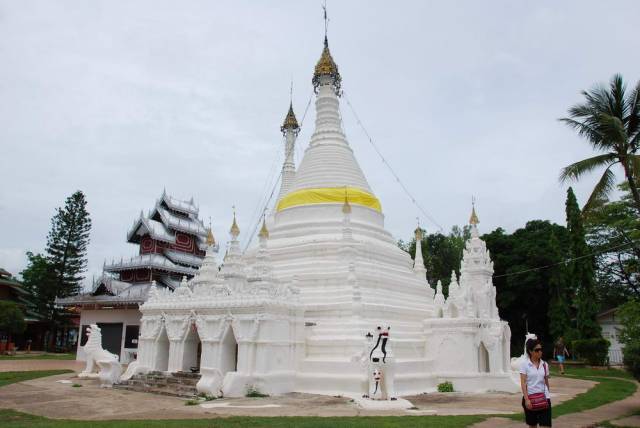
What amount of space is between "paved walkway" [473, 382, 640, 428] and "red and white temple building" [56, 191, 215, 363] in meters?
24.9

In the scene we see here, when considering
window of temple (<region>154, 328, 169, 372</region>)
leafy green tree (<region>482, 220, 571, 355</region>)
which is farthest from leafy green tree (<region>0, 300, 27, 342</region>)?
leafy green tree (<region>482, 220, 571, 355</region>)

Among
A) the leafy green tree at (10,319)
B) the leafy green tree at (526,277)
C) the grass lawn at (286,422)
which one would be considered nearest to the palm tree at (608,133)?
the grass lawn at (286,422)

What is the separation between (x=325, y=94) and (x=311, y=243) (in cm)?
1022

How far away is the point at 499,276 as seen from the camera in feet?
143

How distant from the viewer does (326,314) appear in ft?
68.5

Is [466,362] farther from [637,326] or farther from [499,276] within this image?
[499,276]

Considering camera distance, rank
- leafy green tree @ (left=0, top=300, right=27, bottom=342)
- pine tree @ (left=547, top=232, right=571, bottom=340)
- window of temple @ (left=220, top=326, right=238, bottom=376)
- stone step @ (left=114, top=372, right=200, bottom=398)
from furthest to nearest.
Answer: leafy green tree @ (left=0, top=300, right=27, bottom=342) → pine tree @ (left=547, top=232, right=571, bottom=340) → window of temple @ (left=220, top=326, right=238, bottom=376) → stone step @ (left=114, top=372, right=200, bottom=398)

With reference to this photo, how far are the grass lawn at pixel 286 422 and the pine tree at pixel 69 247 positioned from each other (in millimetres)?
38205

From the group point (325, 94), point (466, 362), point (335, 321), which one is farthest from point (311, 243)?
point (325, 94)

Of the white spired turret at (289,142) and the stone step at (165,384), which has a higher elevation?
the white spired turret at (289,142)

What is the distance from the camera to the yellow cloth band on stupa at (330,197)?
25984 mm

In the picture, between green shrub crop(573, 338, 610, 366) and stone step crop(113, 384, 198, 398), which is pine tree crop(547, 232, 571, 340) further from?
stone step crop(113, 384, 198, 398)

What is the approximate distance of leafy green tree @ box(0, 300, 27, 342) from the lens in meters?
38.7

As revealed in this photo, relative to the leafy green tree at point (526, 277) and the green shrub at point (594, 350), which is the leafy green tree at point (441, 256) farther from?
the green shrub at point (594, 350)
